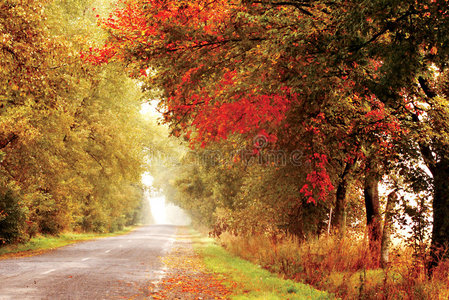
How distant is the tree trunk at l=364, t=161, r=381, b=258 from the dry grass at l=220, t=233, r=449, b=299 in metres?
0.37

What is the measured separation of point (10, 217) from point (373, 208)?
57.5ft

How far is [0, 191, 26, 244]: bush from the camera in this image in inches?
806

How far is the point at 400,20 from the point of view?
7.91 m

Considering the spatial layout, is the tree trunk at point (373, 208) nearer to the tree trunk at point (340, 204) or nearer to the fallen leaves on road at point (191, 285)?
the tree trunk at point (340, 204)

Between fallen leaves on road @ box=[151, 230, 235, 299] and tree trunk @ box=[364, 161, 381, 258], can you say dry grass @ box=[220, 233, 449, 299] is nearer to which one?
tree trunk @ box=[364, 161, 381, 258]

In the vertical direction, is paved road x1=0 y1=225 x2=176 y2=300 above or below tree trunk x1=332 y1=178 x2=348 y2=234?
below

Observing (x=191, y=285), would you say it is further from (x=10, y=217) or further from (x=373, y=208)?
(x=10, y=217)

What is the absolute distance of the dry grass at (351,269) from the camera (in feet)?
28.9

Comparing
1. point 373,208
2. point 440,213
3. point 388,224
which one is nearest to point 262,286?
point 388,224

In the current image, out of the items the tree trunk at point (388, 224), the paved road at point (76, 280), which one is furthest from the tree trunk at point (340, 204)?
the paved road at point (76, 280)

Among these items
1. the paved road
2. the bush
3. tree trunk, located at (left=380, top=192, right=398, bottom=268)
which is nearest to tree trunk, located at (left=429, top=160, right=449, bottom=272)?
tree trunk, located at (left=380, top=192, right=398, bottom=268)

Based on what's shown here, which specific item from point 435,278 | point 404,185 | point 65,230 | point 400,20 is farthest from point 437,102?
point 65,230

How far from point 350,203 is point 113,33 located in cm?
1324

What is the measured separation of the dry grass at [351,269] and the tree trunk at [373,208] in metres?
0.37
